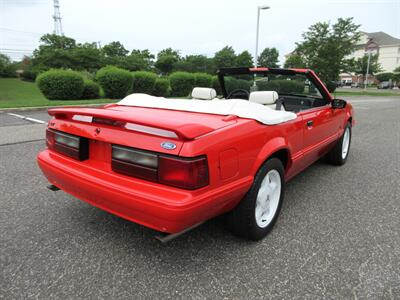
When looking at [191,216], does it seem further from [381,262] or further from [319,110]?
[319,110]

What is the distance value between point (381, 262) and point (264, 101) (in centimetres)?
166

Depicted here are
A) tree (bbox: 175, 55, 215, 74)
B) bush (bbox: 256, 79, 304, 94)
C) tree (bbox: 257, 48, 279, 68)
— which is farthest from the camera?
tree (bbox: 257, 48, 279, 68)

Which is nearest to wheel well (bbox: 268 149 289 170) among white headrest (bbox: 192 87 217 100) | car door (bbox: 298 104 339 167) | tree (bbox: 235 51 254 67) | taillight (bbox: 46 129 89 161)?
car door (bbox: 298 104 339 167)

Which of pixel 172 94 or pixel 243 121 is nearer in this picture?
pixel 243 121

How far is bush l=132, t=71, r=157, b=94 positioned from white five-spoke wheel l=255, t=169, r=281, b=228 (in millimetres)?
14185

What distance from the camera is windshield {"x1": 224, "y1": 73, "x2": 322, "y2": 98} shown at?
3.66 meters

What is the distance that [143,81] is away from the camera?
15680 mm

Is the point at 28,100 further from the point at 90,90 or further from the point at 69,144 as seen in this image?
the point at 69,144

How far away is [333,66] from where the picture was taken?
2767cm

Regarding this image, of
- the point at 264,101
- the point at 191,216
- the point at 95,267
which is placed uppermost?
the point at 264,101

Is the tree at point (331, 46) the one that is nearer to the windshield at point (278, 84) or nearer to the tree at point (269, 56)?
the windshield at point (278, 84)

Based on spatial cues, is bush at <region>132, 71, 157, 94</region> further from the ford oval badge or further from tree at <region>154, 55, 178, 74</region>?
tree at <region>154, 55, 178, 74</region>

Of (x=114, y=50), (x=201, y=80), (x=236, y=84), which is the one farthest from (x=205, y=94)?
(x=114, y=50)

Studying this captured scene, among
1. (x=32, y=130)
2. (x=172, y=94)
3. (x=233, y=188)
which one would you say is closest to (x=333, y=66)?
(x=172, y=94)
